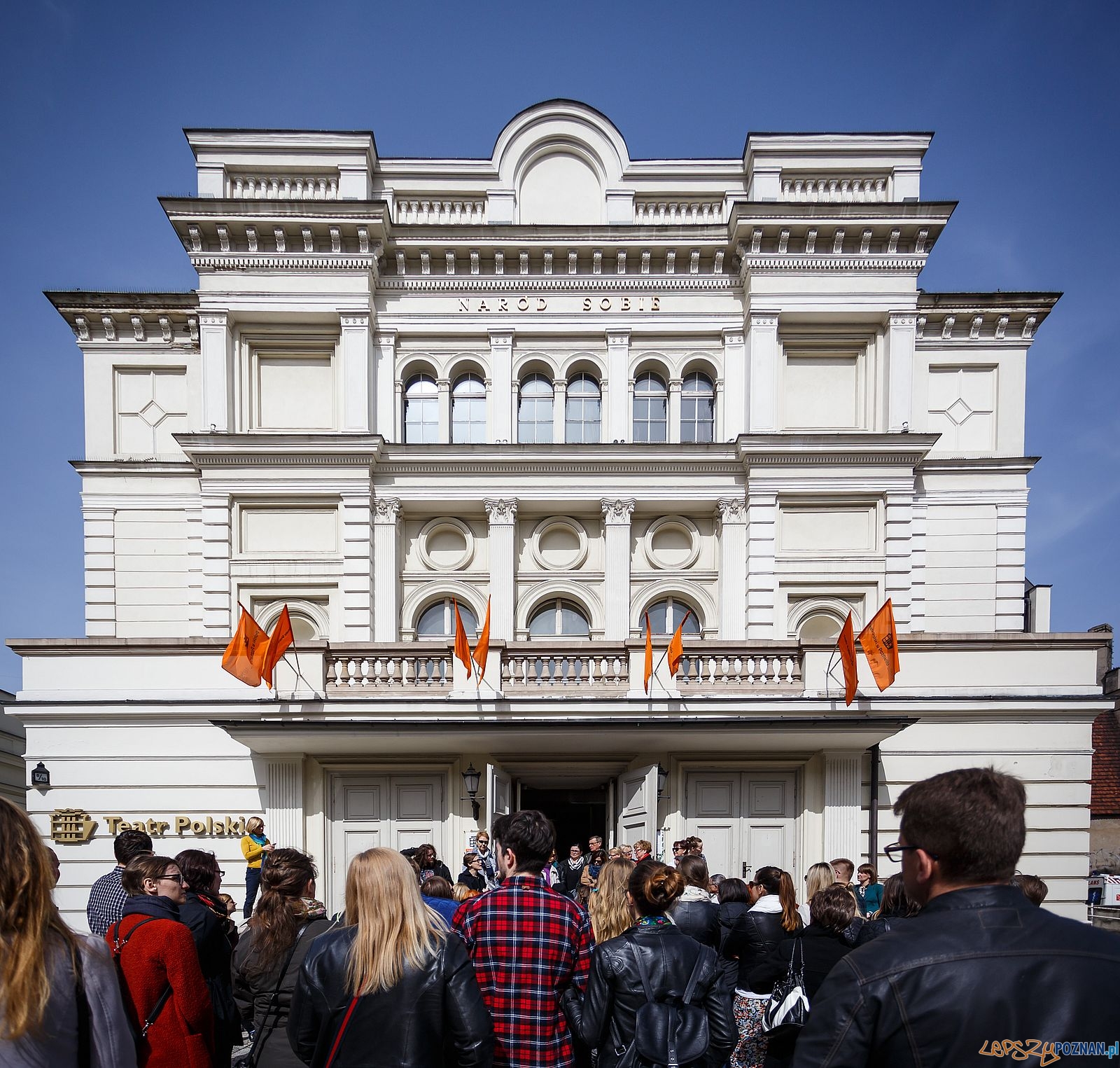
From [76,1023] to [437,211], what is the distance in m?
21.5

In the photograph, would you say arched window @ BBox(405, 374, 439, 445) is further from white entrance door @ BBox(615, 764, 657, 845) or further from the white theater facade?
white entrance door @ BBox(615, 764, 657, 845)

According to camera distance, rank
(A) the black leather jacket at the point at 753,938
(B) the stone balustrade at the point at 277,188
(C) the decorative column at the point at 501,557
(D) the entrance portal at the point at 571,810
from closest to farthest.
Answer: (A) the black leather jacket at the point at 753,938 < (D) the entrance portal at the point at 571,810 < (C) the decorative column at the point at 501,557 < (B) the stone balustrade at the point at 277,188

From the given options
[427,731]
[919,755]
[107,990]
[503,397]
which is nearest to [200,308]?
[503,397]

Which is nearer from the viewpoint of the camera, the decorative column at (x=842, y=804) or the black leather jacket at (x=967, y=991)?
the black leather jacket at (x=967, y=991)

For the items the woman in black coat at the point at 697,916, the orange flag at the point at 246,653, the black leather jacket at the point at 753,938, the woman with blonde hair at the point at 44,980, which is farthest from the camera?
the orange flag at the point at 246,653

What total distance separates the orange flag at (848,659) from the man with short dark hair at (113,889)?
11985 millimetres

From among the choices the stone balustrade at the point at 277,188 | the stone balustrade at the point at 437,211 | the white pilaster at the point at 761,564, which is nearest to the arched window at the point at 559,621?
the white pilaster at the point at 761,564

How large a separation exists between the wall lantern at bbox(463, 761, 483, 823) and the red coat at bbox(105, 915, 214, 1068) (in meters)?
11.4

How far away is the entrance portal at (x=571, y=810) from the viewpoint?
1869 cm

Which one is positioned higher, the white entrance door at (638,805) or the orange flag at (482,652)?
the orange flag at (482,652)

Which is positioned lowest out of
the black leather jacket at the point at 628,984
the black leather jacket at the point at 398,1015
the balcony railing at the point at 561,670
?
the balcony railing at the point at 561,670

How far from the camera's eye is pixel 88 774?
16.1 m

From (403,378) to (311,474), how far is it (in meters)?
3.55

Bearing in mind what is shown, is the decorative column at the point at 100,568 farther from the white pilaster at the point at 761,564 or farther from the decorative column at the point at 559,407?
the white pilaster at the point at 761,564
